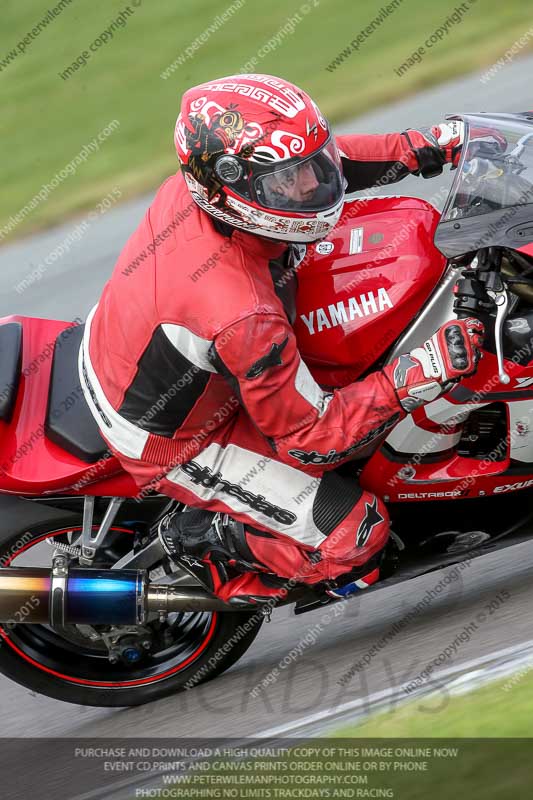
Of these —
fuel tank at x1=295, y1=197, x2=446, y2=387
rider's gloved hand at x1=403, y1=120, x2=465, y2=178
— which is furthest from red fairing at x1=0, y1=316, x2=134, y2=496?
rider's gloved hand at x1=403, y1=120, x2=465, y2=178

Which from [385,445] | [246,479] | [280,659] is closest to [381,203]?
[385,445]

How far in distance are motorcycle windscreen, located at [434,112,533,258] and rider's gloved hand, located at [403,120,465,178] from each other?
0.72 ft

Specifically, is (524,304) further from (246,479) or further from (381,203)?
(246,479)

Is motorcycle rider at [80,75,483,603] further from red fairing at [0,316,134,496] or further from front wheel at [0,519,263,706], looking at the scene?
front wheel at [0,519,263,706]

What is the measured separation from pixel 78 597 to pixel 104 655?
0.51m

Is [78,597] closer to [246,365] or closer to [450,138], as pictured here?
[246,365]

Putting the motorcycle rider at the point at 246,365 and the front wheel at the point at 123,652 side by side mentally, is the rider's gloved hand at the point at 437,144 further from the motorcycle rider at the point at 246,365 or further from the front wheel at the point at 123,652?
the front wheel at the point at 123,652

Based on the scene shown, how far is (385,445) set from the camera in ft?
11.9

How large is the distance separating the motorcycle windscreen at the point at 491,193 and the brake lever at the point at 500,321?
0.46 ft

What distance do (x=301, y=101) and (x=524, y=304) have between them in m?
0.90

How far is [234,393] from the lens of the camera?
3451mm

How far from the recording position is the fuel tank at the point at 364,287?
3.45 metres

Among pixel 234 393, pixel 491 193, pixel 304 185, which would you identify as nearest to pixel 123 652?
pixel 234 393

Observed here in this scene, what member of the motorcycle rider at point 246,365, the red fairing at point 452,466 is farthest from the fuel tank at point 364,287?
the red fairing at point 452,466
